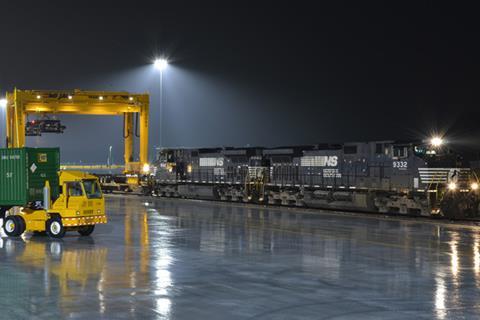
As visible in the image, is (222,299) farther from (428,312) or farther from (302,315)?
(428,312)

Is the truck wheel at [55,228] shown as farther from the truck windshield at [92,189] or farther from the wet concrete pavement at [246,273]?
the truck windshield at [92,189]

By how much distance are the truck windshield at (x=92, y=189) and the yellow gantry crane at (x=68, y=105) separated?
21011 millimetres

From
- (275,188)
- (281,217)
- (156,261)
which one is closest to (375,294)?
(156,261)

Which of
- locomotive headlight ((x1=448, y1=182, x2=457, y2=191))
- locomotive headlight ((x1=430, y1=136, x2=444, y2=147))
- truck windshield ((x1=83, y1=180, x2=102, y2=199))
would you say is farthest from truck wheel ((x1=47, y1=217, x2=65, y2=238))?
locomotive headlight ((x1=430, y1=136, x2=444, y2=147))

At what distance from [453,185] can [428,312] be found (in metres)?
20.7

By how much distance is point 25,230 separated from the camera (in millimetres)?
21766

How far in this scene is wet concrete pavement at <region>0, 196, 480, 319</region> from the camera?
10594 mm

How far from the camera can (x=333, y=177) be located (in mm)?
37469

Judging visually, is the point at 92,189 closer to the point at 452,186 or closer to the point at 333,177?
the point at 452,186

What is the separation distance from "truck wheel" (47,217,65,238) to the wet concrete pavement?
0.35m

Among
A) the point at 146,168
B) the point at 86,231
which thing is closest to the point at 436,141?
the point at 86,231

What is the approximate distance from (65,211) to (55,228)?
626 millimetres

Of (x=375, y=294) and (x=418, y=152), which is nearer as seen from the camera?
(x=375, y=294)

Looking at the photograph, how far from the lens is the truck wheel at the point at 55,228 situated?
2103cm
